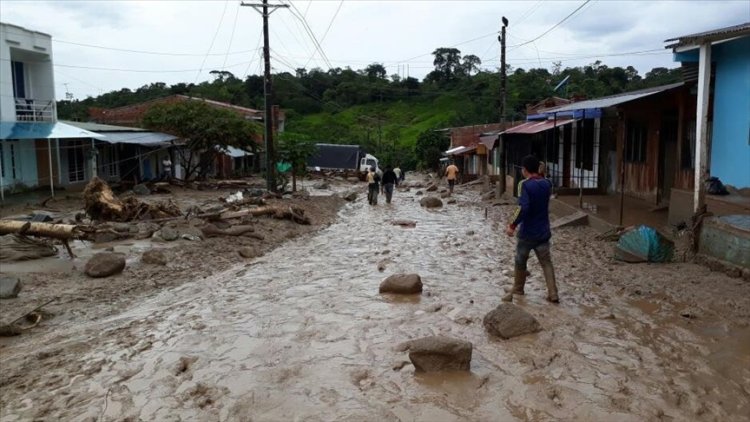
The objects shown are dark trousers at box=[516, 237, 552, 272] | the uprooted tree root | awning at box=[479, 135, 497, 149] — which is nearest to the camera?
dark trousers at box=[516, 237, 552, 272]

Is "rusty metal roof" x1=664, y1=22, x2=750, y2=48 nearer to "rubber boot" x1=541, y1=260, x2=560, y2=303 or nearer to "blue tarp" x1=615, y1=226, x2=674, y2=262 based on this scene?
"blue tarp" x1=615, y1=226, x2=674, y2=262

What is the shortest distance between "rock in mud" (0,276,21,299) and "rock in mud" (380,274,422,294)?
5097 millimetres

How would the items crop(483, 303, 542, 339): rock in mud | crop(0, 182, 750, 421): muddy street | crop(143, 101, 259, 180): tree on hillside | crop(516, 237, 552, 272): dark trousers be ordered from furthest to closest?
crop(143, 101, 259, 180): tree on hillside, crop(516, 237, 552, 272): dark trousers, crop(483, 303, 542, 339): rock in mud, crop(0, 182, 750, 421): muddy street

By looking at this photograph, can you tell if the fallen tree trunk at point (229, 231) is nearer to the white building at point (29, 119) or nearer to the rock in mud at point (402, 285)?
→ the rock in mud at point (402, 285)

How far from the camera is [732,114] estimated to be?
1099cm

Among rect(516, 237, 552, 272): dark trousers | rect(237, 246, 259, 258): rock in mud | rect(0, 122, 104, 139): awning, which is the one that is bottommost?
rect(237, 246, 259, 258): rock in mud

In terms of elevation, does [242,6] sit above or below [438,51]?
below

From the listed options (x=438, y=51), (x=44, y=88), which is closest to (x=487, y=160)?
(x=44, y=88)

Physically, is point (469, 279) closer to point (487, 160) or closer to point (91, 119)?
point (487, 160)

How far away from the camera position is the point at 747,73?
10.5 metres

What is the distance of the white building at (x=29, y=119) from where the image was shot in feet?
68.5

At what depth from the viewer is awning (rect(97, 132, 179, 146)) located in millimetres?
25484

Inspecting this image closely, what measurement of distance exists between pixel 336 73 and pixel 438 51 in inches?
558

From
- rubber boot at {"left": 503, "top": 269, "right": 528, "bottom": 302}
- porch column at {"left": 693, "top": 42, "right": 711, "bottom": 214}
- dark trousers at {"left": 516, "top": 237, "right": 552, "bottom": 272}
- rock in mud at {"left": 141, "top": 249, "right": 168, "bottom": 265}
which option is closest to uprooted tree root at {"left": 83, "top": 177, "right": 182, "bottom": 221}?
rock in mud at {"left": 141, "top": 249, "right": 168, "bottom": 265}
